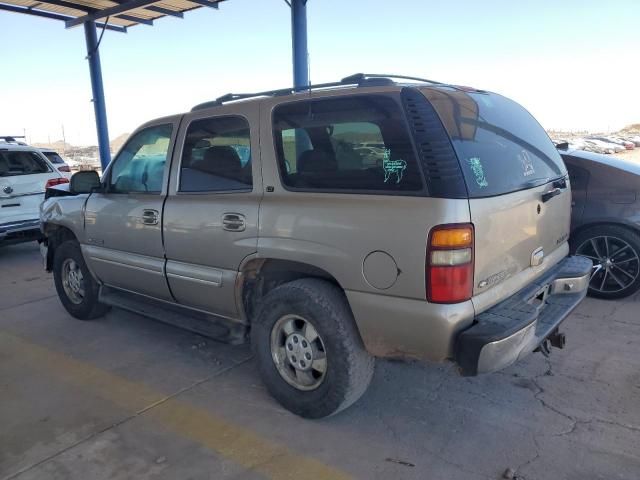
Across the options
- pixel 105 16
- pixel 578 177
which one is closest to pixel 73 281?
pixel 578 177

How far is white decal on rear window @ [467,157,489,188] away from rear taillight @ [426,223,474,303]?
0.28m

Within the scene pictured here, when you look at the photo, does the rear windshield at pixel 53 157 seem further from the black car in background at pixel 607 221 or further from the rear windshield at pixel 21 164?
the black car in background at pixel 607 221

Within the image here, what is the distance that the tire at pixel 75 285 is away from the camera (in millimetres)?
4766

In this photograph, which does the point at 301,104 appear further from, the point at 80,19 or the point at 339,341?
the point at 80,19

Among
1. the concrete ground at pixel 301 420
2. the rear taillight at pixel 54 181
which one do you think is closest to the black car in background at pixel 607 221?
the concrete ground at pixel 301 420

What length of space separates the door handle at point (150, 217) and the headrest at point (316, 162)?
1.37m

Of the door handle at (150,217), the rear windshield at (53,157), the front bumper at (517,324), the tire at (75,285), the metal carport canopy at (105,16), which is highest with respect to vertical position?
the metal carport canopy at (105,16)

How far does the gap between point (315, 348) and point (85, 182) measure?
2746mm

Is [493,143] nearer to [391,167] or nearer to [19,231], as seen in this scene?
[391,167]

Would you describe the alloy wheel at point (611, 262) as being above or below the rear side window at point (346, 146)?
below

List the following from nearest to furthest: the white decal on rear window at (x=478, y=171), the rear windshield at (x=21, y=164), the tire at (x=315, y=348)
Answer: the white decal on rear window at (x=478, y=171) → the tire at (x=315, y=348) → the rear windshield at (x=21, y=164)

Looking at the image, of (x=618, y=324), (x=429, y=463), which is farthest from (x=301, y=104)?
(x=618, y=324)

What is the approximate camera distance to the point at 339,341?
2.81 meters

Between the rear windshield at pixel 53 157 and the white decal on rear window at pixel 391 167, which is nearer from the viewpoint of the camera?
the white decal on rear window at pixel 391 167
